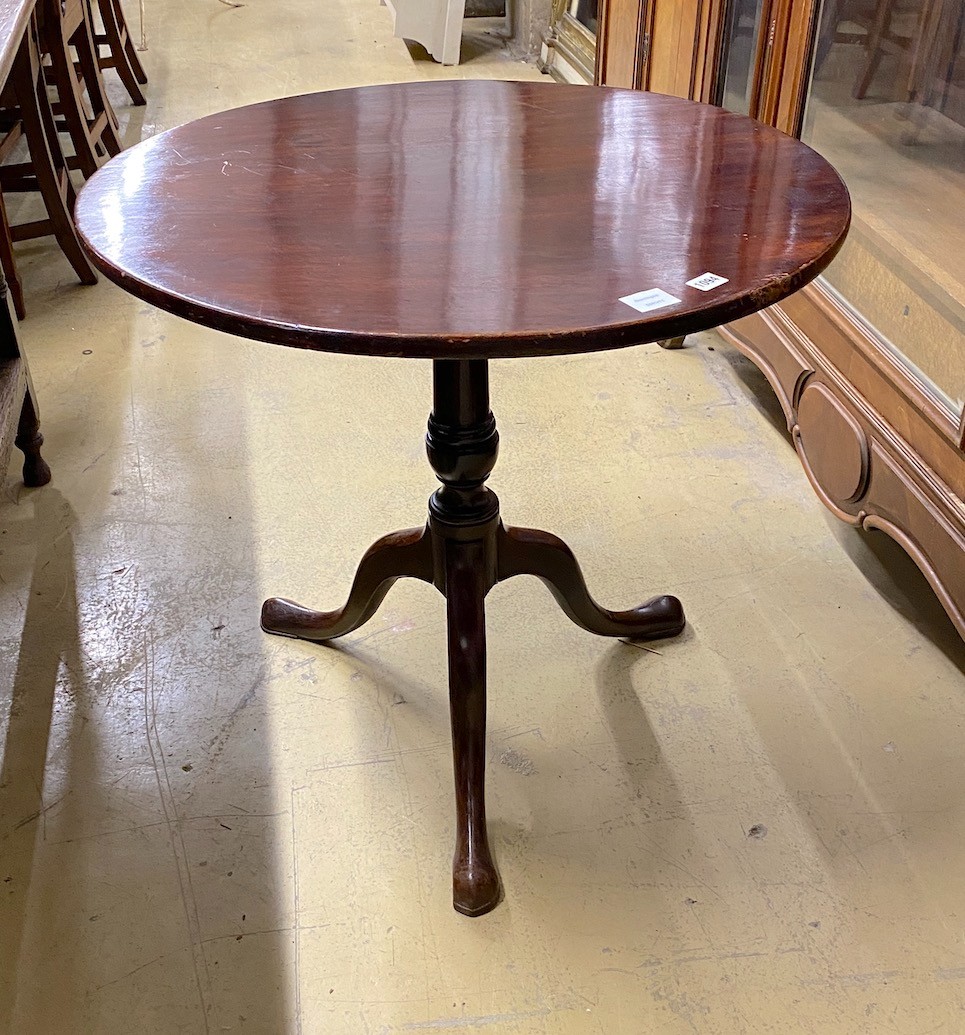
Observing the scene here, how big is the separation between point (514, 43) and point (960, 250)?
13.5 feet

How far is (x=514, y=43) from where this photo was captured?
208 inches

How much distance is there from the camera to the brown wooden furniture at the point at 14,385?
1916mm

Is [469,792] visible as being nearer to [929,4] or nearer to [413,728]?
[413,728]

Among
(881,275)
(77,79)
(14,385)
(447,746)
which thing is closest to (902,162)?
(881,275)

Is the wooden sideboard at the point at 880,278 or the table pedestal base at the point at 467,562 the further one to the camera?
the wooden sideboard at the point at 880,278

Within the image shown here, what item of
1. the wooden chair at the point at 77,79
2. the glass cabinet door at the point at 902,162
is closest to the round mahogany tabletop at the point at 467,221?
the glass cabinet door at the point at 902,162

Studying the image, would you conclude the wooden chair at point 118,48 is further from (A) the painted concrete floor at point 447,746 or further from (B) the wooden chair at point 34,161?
(A) the painted concrete floor at point 447,746

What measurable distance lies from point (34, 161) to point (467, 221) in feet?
7.10

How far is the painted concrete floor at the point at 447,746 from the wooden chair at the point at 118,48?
2.37 m

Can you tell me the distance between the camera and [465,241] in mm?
1135

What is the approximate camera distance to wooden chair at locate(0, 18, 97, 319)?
2.76 meters

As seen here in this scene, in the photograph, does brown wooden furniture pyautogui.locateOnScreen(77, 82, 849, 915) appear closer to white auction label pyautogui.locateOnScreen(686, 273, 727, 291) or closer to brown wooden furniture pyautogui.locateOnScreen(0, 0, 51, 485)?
white auction label pyautogui.locateOnScreen(686, 273, 727, 291)

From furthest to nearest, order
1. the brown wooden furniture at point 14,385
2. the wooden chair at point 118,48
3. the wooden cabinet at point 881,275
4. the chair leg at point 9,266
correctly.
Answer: the wooden chair at point 118,48 → the chair leg at point 9,266 → the brown wooden furniture at point 14,385 → the wooden cabinet at point 881,275

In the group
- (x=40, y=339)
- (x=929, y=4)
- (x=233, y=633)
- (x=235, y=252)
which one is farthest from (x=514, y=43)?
(x=235, y=252)
